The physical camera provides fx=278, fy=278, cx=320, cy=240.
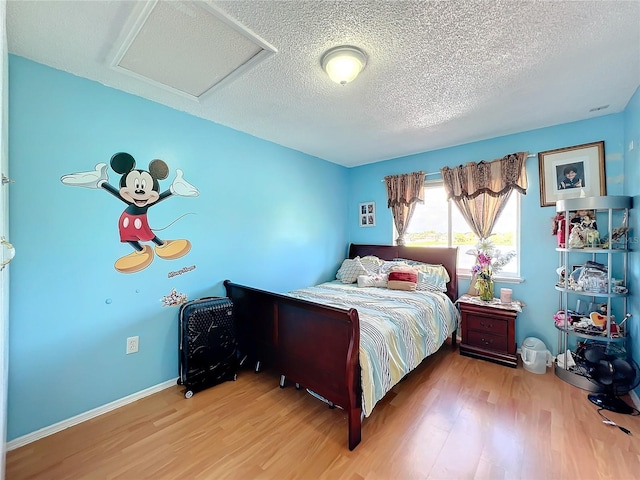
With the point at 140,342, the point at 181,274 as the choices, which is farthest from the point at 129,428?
the point at 181,274

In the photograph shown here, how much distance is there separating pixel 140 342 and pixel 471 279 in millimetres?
3480

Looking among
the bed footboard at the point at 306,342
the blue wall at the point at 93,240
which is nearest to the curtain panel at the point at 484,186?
the bed footboard at the point at 306,342

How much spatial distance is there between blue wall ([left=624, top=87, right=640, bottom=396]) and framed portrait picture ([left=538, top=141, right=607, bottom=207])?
21cm

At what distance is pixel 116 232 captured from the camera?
215cm

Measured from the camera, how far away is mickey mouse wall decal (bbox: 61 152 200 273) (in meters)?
2.09

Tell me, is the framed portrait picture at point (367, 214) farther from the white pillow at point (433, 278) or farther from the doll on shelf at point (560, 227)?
the doll on shelf at point (560, 227)

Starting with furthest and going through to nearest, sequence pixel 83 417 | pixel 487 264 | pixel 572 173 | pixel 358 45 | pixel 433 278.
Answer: pixel 433 278 < pixel 487 264 < pixel 572 173 < pixel 83 417 < pixel 358 45

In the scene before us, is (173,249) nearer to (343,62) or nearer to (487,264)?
(343,62)

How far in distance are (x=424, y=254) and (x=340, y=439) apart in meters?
2.48

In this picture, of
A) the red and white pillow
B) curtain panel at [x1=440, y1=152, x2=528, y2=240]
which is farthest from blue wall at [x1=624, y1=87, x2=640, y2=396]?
the red and white pillow

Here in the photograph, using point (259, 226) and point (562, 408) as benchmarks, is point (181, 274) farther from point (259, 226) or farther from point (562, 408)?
point (562, 408)

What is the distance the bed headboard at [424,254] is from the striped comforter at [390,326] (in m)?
0.28

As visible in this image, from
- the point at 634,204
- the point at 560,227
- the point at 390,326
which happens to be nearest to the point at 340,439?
the point at 390,326

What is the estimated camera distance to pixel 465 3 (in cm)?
136
